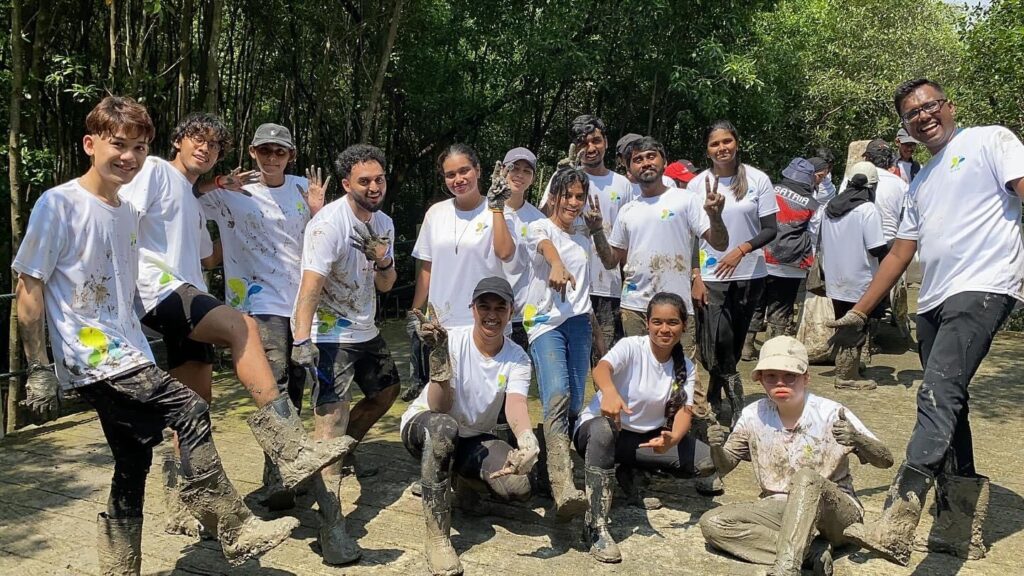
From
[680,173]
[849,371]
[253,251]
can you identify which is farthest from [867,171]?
[253,251]

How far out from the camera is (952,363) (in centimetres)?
341

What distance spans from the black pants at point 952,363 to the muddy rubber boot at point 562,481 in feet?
4.24

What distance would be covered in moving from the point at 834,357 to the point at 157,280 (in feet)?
18.8

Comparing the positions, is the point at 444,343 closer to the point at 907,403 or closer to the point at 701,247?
the point at 701,247

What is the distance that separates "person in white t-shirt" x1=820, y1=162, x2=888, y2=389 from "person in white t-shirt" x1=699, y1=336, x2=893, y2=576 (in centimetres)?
328

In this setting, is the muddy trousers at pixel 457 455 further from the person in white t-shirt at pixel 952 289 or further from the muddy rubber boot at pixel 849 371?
the muddy rubber boot at pixel 849 371

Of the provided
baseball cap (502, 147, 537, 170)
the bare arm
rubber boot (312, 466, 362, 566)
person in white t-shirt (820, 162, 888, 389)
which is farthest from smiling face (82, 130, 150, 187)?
person in white t-shirt (820, 162, 888, 389)

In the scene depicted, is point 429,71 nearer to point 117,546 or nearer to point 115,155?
point 115,155

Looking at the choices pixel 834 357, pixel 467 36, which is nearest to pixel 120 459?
pixel 834 357

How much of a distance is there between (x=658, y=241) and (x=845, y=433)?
175 centimetres

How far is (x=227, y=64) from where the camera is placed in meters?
11.5

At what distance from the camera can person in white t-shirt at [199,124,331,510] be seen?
410 centimetres

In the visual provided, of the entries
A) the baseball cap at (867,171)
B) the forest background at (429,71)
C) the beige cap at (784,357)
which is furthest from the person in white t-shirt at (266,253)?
the baseball cap at (867,171)

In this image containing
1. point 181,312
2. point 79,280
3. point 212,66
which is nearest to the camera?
point 79,280
